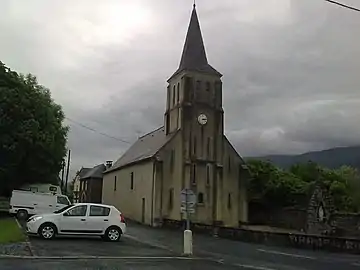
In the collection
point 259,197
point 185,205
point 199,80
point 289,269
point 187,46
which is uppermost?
point 187,46

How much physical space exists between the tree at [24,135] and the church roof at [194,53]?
49.7 ft

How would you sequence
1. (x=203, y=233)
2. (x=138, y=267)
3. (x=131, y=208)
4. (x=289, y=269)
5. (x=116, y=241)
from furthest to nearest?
(x=131, y=208) → (x=203, y=233) → (x=116, y=241) → (x=289, y=269) → (x=138, y=267)

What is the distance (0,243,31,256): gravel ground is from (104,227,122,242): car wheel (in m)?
4.99

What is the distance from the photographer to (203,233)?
37594mm

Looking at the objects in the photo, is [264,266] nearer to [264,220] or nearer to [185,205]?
[185,205]

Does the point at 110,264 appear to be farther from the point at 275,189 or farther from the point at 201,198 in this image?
the point at 275,189

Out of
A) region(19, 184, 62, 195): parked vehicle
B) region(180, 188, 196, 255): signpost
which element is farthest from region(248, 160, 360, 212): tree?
region(180, 188, 196, 255): signpost

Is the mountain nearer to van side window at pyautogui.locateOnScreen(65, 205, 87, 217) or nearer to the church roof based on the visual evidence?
the church roof

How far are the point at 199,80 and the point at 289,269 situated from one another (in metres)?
38.8

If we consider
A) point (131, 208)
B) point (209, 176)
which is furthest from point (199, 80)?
point (131, 208)

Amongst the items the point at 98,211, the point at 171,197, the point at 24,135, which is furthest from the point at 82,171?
the point at 98,211

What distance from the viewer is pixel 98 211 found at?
26.0 m

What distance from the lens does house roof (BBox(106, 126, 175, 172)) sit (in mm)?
53869

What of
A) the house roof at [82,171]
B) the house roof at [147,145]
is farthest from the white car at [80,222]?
the house roof at [82,171]
